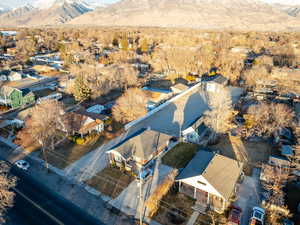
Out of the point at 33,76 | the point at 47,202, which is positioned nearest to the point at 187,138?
the point at 47,202

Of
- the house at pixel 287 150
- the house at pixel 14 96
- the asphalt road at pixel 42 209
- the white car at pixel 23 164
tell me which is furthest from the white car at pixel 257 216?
the house at pixel 14 96

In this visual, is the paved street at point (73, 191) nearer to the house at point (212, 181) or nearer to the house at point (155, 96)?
the house at point (212, 181)

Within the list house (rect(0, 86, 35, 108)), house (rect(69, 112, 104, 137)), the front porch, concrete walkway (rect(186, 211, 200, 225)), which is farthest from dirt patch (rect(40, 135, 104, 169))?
house (rect(0, 86, 35, 108))

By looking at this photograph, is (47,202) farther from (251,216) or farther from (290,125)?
(290,125)

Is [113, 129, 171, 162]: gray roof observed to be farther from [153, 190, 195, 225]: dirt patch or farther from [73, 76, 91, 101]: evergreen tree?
[73, 76, 91, 101]: evergreen tree

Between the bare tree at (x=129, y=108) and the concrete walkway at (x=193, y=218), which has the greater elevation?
the bare tree at (x=129, y=108)

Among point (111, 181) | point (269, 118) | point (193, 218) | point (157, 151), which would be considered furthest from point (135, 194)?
point (269, 118)

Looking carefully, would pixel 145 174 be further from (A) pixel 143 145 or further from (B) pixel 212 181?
(B) pixel 212 181
